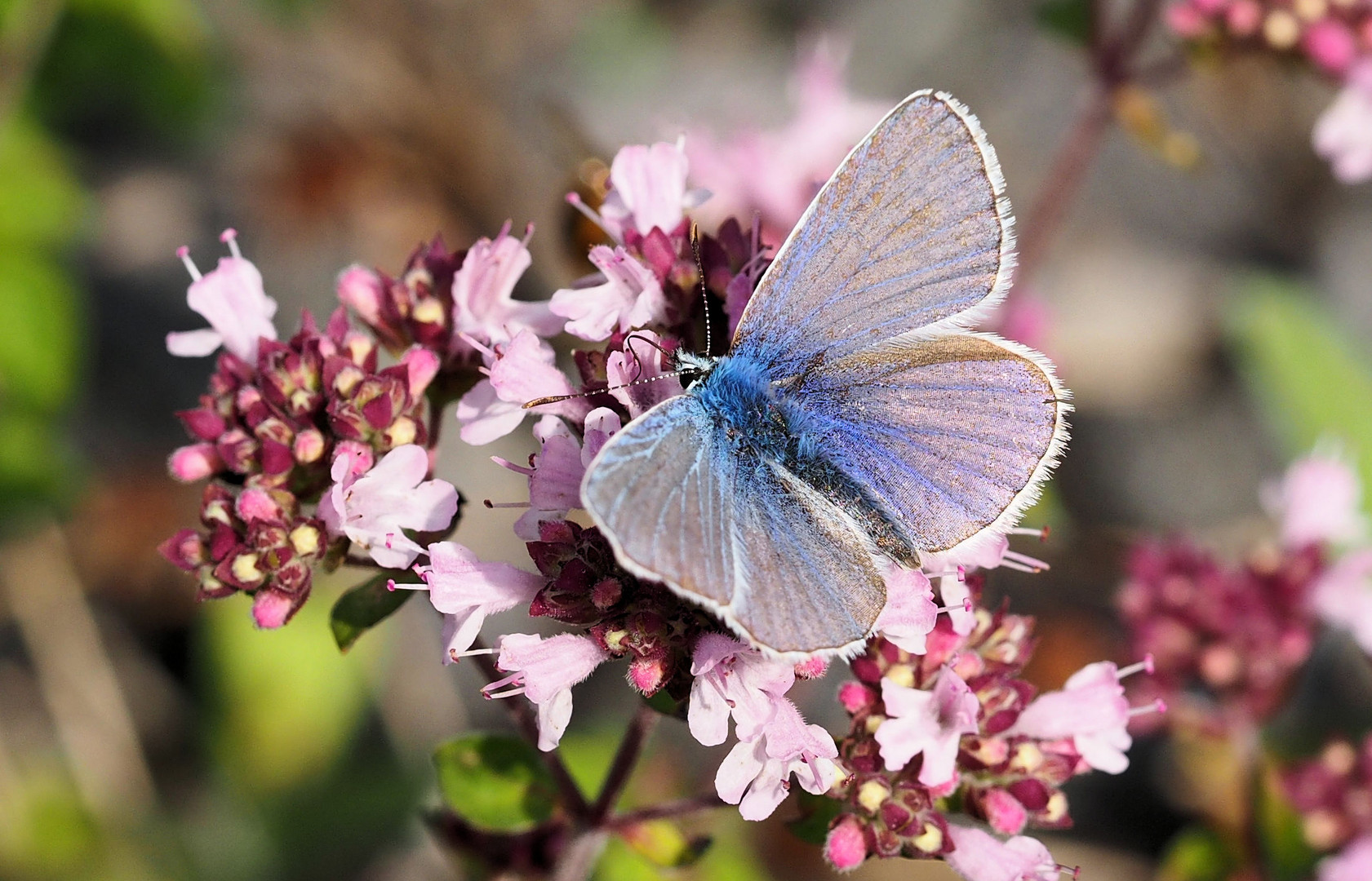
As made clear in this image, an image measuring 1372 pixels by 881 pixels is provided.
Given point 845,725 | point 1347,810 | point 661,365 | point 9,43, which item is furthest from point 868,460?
point 9,43

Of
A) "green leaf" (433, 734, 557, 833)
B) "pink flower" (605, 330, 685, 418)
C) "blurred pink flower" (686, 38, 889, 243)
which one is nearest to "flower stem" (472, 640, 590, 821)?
"green leaf" (433, 734, 557, 833)

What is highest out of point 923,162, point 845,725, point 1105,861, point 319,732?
point 923,162

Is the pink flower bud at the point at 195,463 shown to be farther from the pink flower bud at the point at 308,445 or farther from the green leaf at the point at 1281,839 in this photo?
the green leaf at the point at 1281,839

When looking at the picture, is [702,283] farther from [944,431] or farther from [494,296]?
[944,431]

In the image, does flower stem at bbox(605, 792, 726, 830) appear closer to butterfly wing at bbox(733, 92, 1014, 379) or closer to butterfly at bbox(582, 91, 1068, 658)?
butterfly at bbox(582, 91, 1068, 658)

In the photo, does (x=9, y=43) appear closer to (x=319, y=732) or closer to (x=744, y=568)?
(x=319, y=732)

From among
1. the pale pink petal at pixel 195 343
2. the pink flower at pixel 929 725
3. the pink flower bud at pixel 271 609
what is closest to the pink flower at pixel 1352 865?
the pink flower at pixel 929 725
